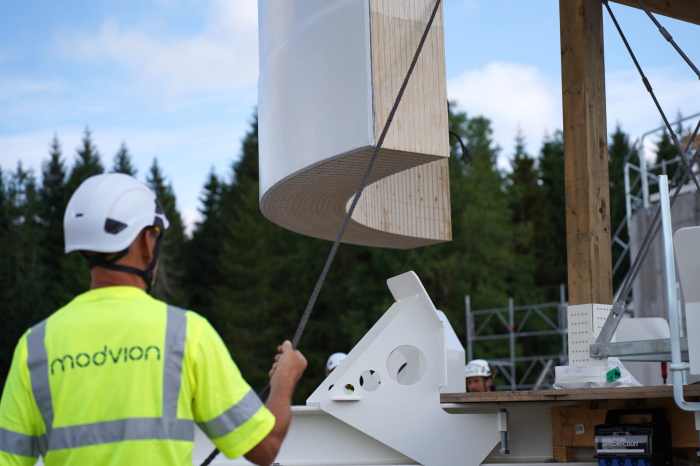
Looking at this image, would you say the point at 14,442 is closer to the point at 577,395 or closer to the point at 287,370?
the point at 287,370

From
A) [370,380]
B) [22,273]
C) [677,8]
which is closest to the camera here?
[370,380]

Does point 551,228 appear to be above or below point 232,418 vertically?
above

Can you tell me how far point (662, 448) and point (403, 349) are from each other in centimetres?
250

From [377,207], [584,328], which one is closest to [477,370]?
[377,207]

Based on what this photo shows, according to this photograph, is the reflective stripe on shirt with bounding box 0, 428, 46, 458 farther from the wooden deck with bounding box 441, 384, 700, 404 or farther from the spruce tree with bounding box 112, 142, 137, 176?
the spruce tree with bounding box 112, 142, 137, 176

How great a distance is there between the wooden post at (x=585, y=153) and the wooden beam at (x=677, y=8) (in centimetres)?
90

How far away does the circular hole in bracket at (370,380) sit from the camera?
323 inches

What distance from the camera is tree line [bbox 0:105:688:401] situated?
149ft

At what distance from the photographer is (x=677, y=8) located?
9.33 meters

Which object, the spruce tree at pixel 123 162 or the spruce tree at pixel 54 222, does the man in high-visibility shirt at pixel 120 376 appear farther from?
the spruce tree at pixel 123 162

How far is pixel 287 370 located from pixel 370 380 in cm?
514

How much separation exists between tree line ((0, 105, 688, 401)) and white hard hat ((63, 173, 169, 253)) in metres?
39.4

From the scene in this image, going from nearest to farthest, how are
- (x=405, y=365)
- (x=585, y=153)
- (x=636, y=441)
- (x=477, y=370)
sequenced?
(x=636, y=441) < (x=585, y=153) < (x=405, y=365) < (x=477, y=370)

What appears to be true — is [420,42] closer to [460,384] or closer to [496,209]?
[460,384]
